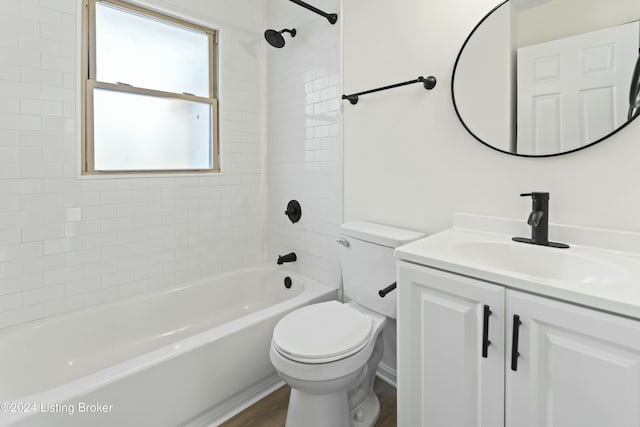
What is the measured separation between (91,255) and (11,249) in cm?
34

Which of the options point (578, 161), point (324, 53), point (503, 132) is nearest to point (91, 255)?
point (324, 53)

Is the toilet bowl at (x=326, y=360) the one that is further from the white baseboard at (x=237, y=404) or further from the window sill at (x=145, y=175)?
the window sill at (x=145, y=175)

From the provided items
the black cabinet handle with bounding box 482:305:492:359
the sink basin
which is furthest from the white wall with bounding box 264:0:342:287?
the black cabinet handle with bounding box 482:305:492:359

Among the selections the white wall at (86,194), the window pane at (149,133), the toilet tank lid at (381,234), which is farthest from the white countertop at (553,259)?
the window pane at (149,133)

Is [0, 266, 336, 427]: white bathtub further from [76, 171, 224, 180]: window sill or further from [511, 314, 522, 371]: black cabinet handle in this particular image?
[511, 314, 522, 371]: black cabinet handle

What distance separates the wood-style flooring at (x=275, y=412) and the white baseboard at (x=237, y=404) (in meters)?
Result: 0.02

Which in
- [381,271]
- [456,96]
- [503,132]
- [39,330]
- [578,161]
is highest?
[456,96]

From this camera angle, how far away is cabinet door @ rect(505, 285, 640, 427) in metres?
0.71

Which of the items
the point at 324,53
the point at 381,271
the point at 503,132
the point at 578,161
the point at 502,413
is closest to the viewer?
the point at 502,413

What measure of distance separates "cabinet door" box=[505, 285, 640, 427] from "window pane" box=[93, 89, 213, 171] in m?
2.12

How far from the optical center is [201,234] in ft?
7.54

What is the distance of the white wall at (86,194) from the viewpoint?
160cm

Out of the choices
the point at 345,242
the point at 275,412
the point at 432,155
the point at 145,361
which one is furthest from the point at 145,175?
the point at 432,155

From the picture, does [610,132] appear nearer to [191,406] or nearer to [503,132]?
[503,132]
